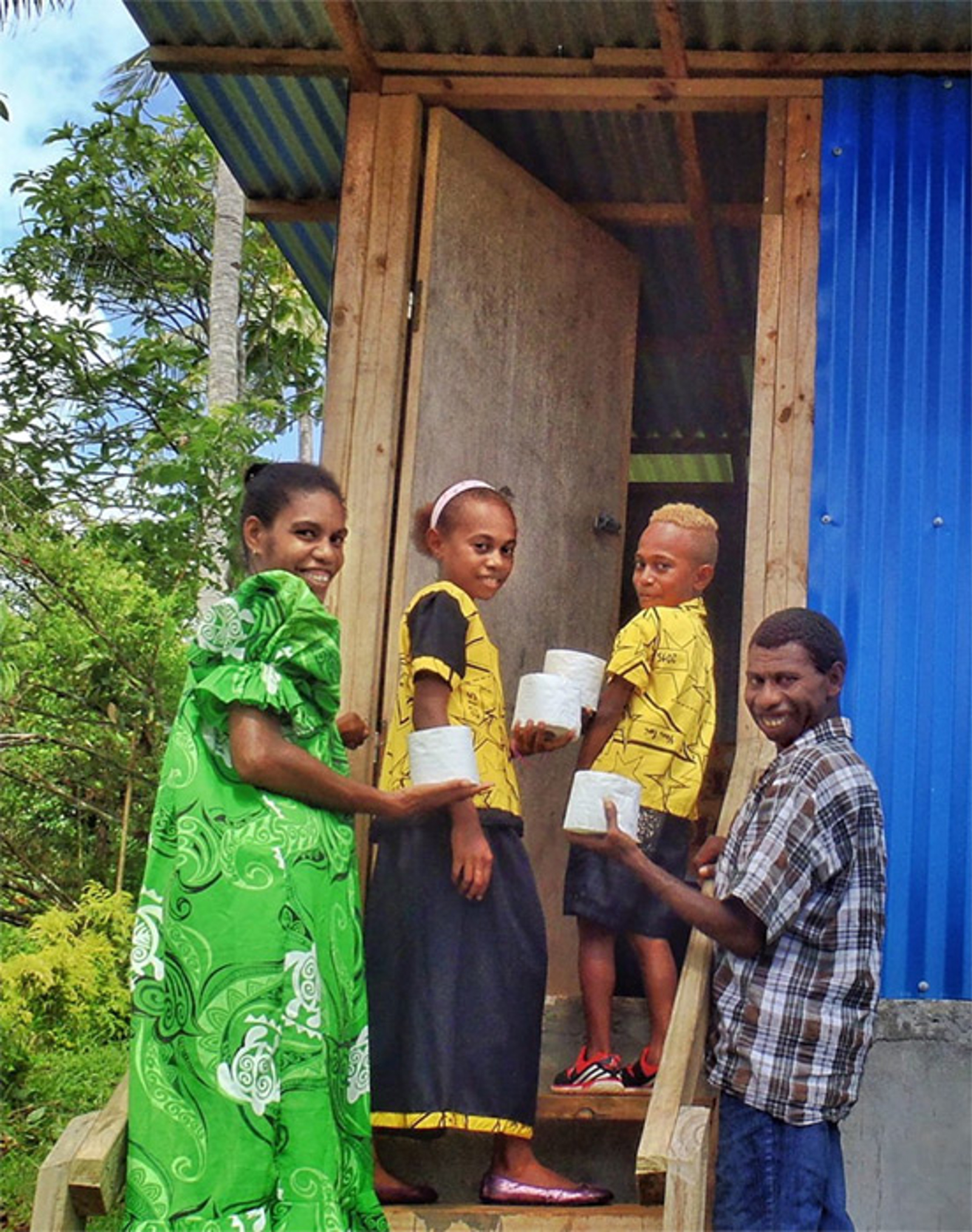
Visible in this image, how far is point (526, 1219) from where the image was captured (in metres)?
4.25

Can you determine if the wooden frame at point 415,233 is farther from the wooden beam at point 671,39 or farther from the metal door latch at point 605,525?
the metal door latch at point 605,525

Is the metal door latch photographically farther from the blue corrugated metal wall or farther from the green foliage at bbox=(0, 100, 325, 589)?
the green foliage at bbox=(0, 100, 325, 589)

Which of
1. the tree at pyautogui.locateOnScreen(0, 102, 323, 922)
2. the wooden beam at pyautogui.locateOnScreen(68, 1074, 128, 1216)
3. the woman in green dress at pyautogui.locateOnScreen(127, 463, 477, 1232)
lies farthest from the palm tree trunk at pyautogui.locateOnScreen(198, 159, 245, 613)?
the wooden beam at pyautogui.locateOnScreen(68, 1074, 128, 1216)

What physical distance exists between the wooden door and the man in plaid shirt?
170 centimetres

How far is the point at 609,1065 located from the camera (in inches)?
187

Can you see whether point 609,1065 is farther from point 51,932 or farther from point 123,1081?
point 51,932

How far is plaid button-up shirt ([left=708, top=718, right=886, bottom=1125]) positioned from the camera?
391 cm

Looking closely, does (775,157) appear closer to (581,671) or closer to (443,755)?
(581,671)

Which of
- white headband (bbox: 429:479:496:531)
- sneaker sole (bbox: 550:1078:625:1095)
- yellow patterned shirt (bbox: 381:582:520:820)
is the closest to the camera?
yellow patterned shirt (bbox: 381:582:520:820)

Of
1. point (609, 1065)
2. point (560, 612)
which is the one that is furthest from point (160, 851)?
point (560, 612)

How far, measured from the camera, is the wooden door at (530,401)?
5.74 metres

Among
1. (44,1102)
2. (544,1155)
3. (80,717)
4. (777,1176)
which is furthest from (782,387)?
(80,717)

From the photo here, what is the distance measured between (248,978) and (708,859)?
50.4 inches

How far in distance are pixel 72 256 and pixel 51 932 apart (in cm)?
657
